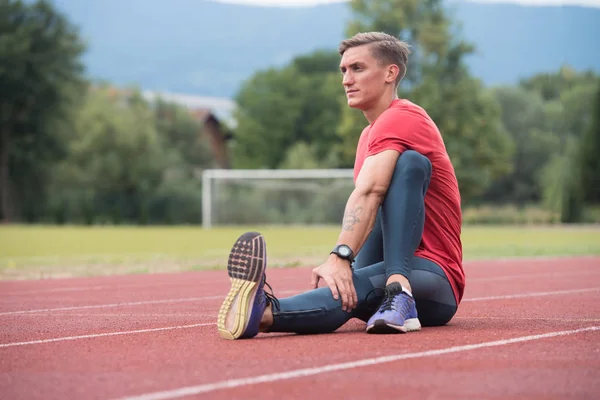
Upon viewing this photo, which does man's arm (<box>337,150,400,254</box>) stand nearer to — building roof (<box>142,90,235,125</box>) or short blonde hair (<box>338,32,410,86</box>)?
short blonde hair (<box>338,32,410,86</box>)

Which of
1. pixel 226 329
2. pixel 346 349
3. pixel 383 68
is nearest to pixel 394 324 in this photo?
pixel 346 349

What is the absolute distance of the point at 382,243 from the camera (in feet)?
17.9

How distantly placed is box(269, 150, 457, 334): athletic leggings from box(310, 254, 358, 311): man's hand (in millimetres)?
52

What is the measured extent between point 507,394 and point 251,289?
1.58 meters

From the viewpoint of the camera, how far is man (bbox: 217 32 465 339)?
4.87 meters

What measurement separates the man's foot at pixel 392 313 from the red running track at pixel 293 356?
0.06 m

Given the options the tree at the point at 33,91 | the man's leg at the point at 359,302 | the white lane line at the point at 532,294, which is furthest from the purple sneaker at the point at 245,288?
the tree at the point at 33,91

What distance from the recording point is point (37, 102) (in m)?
46.1

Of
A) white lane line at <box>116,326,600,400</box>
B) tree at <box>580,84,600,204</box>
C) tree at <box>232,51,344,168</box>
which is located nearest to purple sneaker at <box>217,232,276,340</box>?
white lane line at <box>116,326,600,400</box>

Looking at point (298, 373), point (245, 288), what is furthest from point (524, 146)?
point (298, 373)

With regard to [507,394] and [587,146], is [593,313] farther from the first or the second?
[587,146]

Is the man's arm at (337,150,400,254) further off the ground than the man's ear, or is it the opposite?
the man's ear

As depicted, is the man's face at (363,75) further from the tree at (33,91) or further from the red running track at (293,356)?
the tree at (33,91)

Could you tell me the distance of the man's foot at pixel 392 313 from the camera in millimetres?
4910
